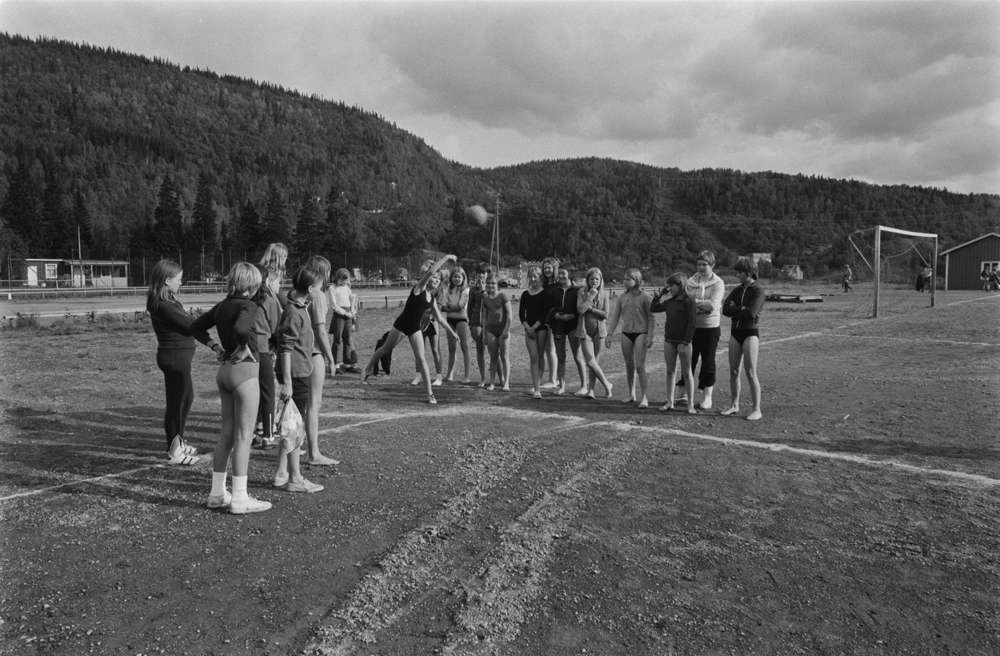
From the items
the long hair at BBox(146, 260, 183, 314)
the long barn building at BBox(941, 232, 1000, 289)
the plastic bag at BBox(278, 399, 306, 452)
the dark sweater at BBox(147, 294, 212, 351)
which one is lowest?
the plastic bag at BBox(278, 399, 306, 452)

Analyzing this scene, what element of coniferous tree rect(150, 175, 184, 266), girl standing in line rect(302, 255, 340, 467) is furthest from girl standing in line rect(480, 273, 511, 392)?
coniferous tree rect(150, 175, 184, 266)

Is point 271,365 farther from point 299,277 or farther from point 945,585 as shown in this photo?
point 945,585

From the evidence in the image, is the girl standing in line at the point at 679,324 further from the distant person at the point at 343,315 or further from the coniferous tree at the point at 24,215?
the coniferous tree at the point at 24,215

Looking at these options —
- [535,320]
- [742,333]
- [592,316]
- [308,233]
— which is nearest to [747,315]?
[742,333]

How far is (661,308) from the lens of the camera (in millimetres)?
8016

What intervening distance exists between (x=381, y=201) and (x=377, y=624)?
154000 mm

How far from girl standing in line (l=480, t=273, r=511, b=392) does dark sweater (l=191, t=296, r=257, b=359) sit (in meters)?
5.01

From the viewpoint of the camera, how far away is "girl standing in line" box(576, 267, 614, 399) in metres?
8.59

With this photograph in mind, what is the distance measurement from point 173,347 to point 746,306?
235 inches

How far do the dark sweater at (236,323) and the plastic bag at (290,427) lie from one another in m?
0.55

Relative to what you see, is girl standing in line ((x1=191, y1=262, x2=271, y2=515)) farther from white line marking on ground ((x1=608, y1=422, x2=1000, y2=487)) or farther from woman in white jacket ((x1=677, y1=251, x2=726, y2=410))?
woman in white jacket ((x1=677, y1=251, x2=726, y2=410))

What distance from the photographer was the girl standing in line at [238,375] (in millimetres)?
4367

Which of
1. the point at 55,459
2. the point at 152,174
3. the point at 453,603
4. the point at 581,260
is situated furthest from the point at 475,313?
the point at 152,174

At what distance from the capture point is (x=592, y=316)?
8.62m
